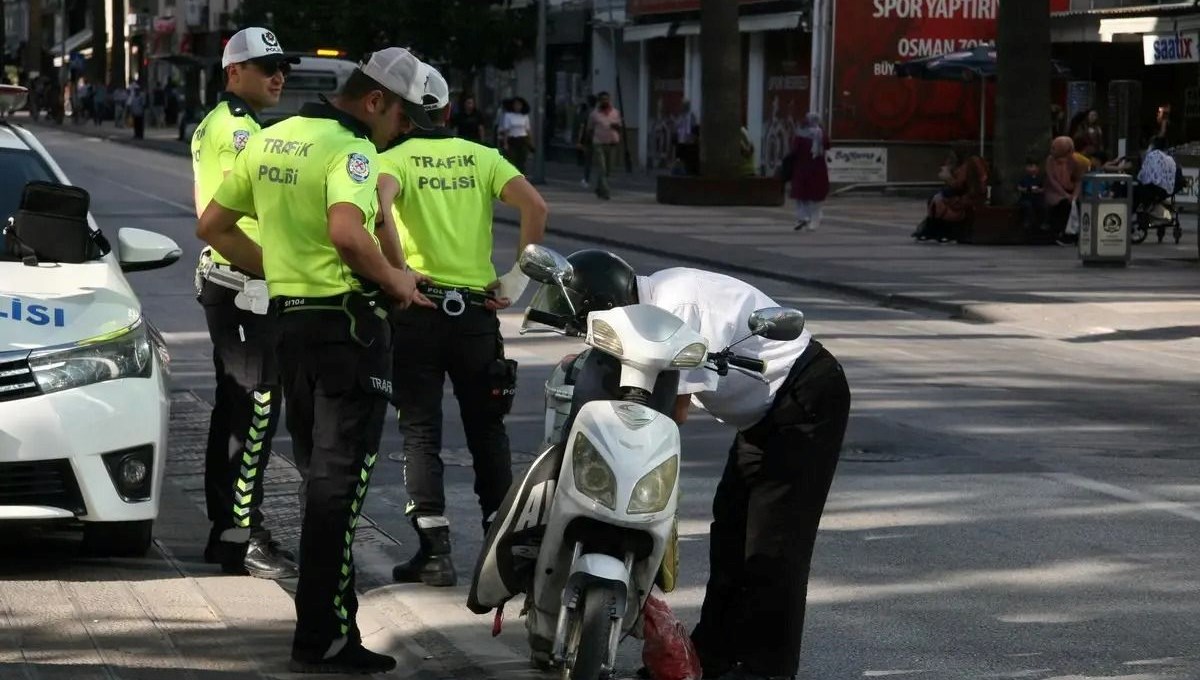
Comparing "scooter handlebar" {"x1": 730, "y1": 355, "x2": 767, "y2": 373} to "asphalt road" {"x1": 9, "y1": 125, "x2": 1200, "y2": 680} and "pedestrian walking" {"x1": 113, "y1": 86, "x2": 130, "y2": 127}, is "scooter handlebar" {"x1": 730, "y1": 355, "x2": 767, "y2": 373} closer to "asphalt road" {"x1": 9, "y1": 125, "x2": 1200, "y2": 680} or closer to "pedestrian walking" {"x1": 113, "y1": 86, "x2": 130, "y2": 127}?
"asphalt road" {"x1": 9, "y1": 125, "x2": 1200, "y2": 680}

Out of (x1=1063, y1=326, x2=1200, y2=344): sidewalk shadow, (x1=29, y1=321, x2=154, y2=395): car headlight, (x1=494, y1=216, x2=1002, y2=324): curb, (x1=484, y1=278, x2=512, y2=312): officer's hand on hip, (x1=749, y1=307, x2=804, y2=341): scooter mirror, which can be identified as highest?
(x1=749, y1=307, x2=804, y2=341): scooter mirror

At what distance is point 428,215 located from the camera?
281 inches

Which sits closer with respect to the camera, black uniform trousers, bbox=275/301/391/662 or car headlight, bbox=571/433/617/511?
car headlight, bbox=571/433/617/511

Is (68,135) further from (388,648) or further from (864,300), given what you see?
(388,648)

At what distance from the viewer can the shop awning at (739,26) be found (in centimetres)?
3931

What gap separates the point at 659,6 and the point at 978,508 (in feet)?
122

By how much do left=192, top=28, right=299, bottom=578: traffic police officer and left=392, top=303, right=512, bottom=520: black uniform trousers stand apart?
0.50 meters

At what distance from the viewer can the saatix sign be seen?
3152 centimetres

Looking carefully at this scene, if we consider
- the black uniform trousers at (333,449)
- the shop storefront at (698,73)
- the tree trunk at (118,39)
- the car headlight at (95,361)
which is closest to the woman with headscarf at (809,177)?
the shop storefront at (698,73)

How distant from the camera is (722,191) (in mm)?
32625

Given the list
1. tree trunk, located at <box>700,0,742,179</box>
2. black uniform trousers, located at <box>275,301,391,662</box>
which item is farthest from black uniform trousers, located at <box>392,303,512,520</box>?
tree trunk, located at <box>700,0,742,179</box>

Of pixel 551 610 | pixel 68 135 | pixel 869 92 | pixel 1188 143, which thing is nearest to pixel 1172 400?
pixel 551 610

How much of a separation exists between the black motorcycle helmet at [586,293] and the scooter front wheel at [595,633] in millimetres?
770

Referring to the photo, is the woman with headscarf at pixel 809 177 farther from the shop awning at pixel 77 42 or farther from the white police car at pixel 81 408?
the shop awning at pixel 77 42
